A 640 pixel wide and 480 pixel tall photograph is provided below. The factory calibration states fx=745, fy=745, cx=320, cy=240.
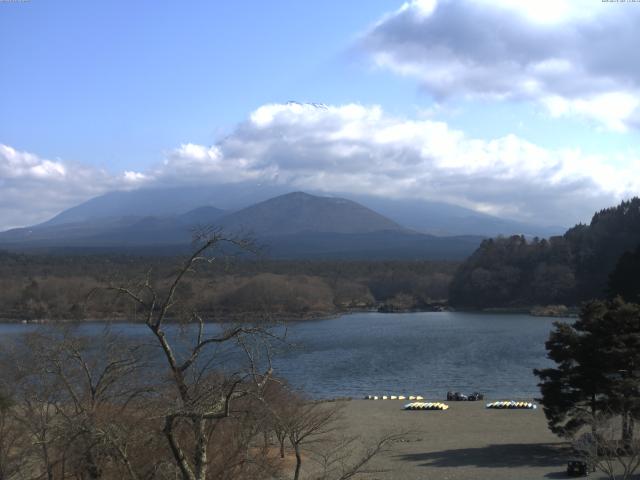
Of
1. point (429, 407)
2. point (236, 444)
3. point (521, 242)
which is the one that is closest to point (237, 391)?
point (236, 444)

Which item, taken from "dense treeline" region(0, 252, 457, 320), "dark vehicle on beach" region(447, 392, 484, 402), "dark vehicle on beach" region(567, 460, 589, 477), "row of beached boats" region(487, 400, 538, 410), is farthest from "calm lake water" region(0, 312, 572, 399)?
"dark vehicle on beach" region(567, 460, 589, 477)

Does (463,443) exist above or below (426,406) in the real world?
above

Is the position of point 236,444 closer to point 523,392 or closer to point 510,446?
point 510,446

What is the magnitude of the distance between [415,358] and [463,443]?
851 inches

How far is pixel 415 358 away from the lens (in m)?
40.5

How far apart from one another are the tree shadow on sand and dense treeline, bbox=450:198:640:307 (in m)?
55.4

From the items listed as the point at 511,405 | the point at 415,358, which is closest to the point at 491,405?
the point at 511,405

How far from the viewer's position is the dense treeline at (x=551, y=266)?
242 feet

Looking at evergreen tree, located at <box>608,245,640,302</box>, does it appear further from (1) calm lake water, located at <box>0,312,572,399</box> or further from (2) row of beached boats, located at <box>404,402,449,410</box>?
(2) row of beached boats, located at <box>404,402,449,410</box>

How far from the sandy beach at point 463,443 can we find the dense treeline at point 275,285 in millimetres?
25105

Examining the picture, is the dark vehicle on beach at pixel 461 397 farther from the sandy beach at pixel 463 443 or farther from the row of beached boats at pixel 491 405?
the row of beached boats at pixel 491 405

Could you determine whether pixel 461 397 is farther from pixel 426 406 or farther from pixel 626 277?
pixel 626 277

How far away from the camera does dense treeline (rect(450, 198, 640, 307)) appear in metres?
73.8

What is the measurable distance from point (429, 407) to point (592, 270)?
54.5 metres
